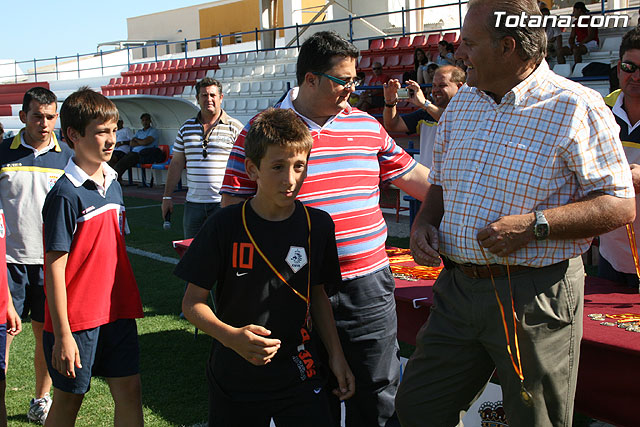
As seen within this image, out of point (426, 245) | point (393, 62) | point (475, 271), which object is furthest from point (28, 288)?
point (393, 62)

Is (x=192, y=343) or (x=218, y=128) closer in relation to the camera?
(x=192, y=343)

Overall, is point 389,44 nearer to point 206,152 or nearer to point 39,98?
point 206,152

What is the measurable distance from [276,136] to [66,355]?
121cm

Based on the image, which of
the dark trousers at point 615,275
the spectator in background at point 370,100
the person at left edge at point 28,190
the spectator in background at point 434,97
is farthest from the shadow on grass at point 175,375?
the spectator in background at point 370,100

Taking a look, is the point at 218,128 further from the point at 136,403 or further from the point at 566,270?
the point at 566,270

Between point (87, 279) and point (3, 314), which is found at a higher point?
point (87, 279)

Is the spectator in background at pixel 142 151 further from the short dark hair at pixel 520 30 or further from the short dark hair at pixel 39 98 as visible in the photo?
the short dark hair at pixel 520 30

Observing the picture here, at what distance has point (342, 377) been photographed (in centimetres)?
244

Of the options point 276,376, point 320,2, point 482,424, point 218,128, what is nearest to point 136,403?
point 276,376

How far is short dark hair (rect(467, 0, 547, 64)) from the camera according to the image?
2160mm

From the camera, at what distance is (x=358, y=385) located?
2.81 meters

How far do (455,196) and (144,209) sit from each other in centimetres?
1065

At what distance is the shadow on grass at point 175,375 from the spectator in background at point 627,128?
2.28 m

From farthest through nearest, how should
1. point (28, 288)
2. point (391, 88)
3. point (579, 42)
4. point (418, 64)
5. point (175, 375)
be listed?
point (418, 64) < point (579, 42) < point (391, 88) < point (175, 375) < point (28, 288)
